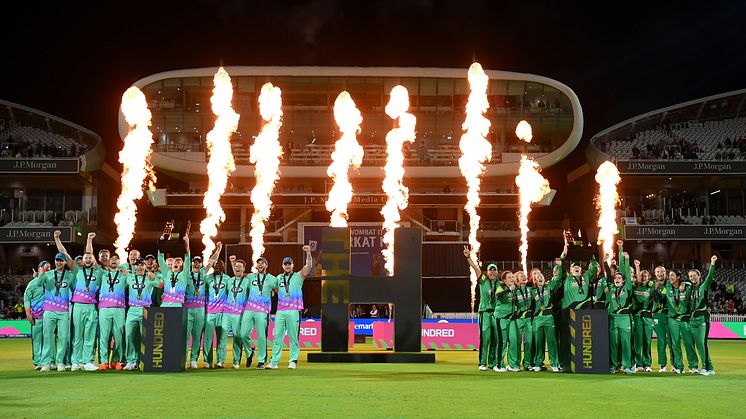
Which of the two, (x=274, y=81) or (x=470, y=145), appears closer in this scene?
(x=470, y=145)

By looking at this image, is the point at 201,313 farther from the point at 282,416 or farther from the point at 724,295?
the point at 724,295

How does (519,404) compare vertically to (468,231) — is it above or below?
below

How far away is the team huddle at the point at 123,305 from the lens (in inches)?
643

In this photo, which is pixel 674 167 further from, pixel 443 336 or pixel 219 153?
pixel 443 336

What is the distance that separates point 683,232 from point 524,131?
13.4m

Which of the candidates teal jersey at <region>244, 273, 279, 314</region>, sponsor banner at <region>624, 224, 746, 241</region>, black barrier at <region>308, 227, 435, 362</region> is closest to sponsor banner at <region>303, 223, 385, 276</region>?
sponsor banner at <region>624, 224, 746, 241</region>

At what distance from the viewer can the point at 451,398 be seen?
11.4 m

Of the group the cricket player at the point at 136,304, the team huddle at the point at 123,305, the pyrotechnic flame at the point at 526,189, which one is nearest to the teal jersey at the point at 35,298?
the team huddle at the point at 123,305

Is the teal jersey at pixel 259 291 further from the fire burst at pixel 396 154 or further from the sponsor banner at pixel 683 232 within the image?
the sponsor banner at pixel 683 232

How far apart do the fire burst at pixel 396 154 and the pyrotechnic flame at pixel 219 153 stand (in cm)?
1070

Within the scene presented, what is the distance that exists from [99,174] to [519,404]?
5294cm

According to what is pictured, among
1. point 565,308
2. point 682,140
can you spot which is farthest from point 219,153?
point 565,308

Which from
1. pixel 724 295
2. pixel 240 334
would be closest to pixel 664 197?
pixel 724 295

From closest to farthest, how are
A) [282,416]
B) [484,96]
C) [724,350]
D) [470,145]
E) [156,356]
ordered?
[282,416]
[156,356]
[724,350]
[470,145]
[484,96]
